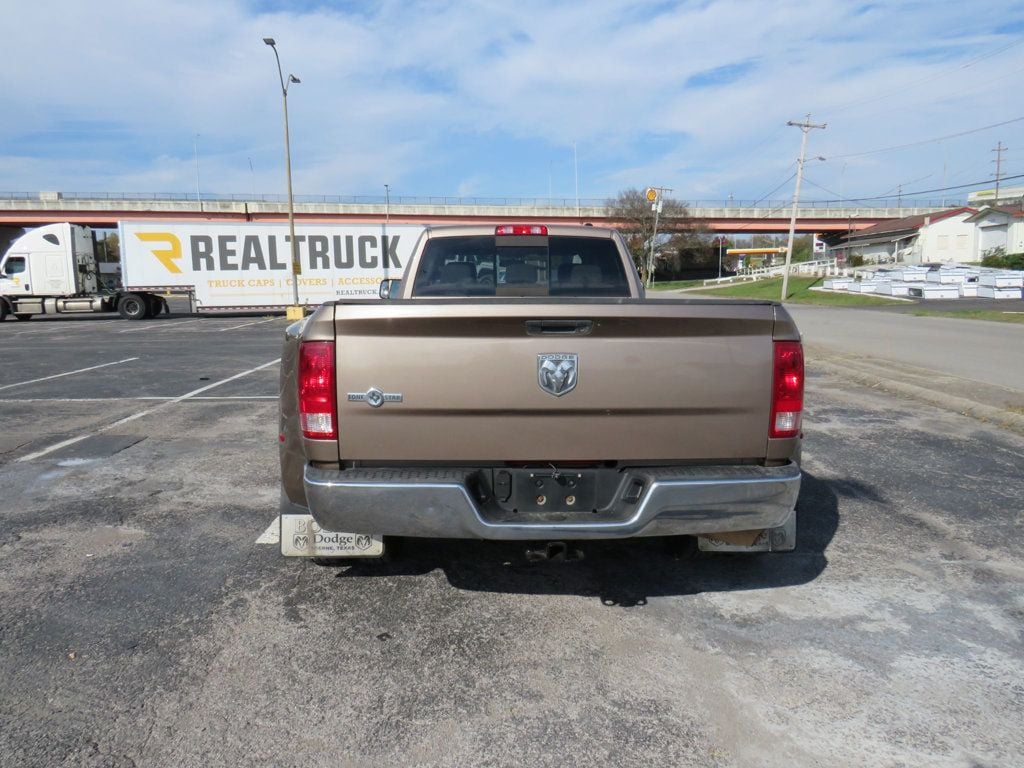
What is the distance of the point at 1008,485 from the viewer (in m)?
5.61

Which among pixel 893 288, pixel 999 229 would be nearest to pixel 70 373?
pixel 893 288

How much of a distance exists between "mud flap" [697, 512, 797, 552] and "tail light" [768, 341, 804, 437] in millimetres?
577

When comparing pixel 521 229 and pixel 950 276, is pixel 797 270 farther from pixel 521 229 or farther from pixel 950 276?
pixel 521 229

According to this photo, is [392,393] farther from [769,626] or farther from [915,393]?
[915,393]

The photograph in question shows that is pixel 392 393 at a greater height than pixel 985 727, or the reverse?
pixel 392 393

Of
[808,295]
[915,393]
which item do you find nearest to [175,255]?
[915,393]

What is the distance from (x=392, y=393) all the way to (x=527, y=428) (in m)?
0.58

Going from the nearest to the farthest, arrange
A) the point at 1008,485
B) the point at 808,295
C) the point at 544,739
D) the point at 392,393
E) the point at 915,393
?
the point at 544,739
the point at 392,393
the point at 1008,485
the point at 915,393
the point at 808,295

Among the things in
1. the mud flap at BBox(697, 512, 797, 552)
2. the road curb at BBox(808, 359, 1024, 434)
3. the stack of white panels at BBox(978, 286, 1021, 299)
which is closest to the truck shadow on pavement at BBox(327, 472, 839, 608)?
the mud flap at BBox(697, 512, 797, 552)

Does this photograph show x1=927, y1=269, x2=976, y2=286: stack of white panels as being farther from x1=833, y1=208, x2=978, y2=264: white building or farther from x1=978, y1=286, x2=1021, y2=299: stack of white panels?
x1=833, y1=208, x2=978, y2=264: white building

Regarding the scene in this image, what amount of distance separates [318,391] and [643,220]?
3206 inches

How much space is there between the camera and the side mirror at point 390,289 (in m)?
5.37

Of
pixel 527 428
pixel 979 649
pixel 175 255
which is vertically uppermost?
pixel 175 255

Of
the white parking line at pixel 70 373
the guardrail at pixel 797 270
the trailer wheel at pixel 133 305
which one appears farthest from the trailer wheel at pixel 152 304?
the guardrail at pixel 797 270
